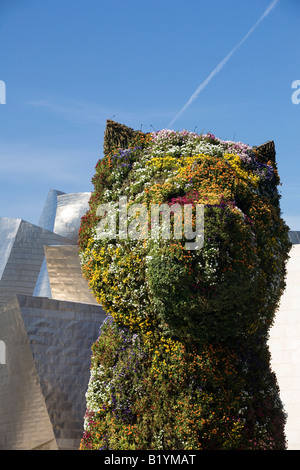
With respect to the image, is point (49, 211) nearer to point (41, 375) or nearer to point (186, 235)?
point (41, 375)

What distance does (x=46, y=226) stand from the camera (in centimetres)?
2639

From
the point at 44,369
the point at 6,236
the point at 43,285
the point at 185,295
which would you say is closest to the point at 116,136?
the point at 185,295

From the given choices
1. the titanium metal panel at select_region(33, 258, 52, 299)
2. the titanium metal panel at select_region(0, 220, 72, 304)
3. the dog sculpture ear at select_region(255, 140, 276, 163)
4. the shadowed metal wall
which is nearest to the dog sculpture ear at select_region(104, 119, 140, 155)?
the dog sculpture ear at select_region(255, 140, 276, 163)

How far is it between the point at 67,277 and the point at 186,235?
7.55 metres

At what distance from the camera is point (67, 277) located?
17344 millimetres

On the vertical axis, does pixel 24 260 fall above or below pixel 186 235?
above

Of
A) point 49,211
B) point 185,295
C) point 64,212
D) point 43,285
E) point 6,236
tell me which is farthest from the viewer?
point 49,211

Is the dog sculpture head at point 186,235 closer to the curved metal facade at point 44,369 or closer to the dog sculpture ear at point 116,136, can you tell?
the dog sculpture ear at point 116,136

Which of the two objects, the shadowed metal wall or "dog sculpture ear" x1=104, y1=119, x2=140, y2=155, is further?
the shadowed metal wall

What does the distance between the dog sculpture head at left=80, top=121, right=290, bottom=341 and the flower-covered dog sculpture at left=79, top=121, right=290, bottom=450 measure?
3 centimetres

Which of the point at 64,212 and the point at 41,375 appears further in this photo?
the point at 64,212

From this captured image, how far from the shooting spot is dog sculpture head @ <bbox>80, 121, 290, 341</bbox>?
10594 mm

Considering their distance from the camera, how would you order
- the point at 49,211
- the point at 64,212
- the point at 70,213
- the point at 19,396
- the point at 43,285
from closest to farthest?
the point at 19,396, the point at 43,285, the point at 70,213, the point at 64,212, the point at 49,211

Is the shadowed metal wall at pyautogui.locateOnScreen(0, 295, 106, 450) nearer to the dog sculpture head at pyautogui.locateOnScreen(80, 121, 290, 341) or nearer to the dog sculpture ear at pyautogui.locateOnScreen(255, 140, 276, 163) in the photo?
the dog sculpture head at pyautogui.locateOnScreen(80, 121, 290, 341)
